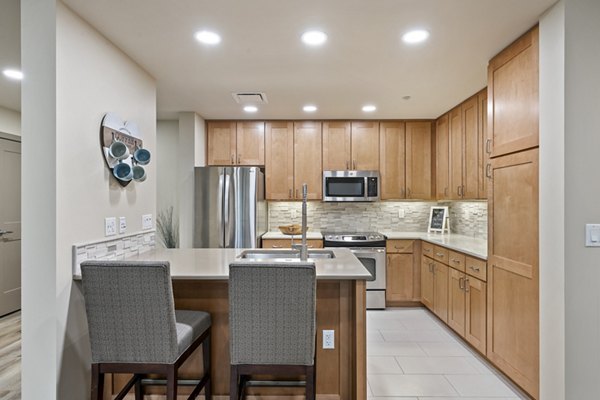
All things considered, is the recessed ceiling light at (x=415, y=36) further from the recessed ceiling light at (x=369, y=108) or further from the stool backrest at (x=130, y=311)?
the stool backrest at (x=130, y=311)

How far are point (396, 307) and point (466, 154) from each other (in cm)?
199

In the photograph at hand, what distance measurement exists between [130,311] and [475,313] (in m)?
2.61

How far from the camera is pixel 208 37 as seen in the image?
7.68ft

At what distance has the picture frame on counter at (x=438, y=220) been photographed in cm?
457

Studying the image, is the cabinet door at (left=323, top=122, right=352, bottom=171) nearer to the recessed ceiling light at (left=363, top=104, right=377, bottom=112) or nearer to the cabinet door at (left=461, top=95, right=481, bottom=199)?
the recessed ceiling light at (left=363, top=104, right=377, bottom=112)

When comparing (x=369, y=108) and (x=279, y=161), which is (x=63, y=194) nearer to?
(x=279, y=161)

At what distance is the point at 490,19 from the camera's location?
2109 millimetres

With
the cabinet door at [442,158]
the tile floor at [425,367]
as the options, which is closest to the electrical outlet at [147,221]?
the tile floor at [425,367]

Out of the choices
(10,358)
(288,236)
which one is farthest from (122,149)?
(288,236)

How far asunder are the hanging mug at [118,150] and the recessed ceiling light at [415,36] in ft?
6.50

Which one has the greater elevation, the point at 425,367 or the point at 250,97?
the point at 250,97

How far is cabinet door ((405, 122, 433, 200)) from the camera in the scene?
4.64 meters

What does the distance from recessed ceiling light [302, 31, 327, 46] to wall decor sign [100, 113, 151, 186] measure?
4.51ft

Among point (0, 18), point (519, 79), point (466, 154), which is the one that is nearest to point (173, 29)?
point (0, 18)
